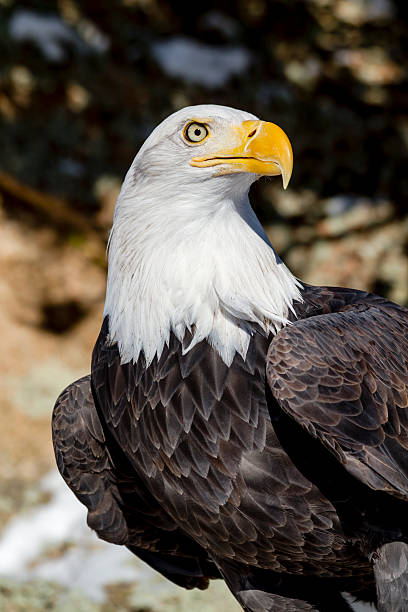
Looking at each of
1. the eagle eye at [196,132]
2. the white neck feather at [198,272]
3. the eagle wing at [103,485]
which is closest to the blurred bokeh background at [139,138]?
the eagle wing at [103,485]

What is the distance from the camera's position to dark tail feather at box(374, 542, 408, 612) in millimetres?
2766

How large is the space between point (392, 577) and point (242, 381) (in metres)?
0.86

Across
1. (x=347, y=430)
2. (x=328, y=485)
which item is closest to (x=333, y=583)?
(x=328, y=485)

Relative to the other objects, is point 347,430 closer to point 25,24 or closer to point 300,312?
point 300,312

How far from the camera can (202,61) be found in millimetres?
6996

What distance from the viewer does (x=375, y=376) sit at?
288 cm

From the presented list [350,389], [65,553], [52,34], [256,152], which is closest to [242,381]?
[350,389]

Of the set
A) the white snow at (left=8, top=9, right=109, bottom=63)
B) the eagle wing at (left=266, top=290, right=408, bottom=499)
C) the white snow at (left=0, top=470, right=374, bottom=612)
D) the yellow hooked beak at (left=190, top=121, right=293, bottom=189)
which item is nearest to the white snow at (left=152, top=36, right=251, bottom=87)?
the white snow at (left=8, top=9, right=109, bottom=63)

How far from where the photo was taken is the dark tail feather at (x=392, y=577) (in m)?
2.77

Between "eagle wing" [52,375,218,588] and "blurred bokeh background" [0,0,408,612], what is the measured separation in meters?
2.76

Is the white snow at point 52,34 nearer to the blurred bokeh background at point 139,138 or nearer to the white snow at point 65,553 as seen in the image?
the blurred bokeh background at point 139,138

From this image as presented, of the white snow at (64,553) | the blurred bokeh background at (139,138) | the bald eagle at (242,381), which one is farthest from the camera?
the blurred bokeh background at (139,138)

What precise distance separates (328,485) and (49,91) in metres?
5.14

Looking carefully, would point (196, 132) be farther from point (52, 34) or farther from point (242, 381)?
point (52, 34)
